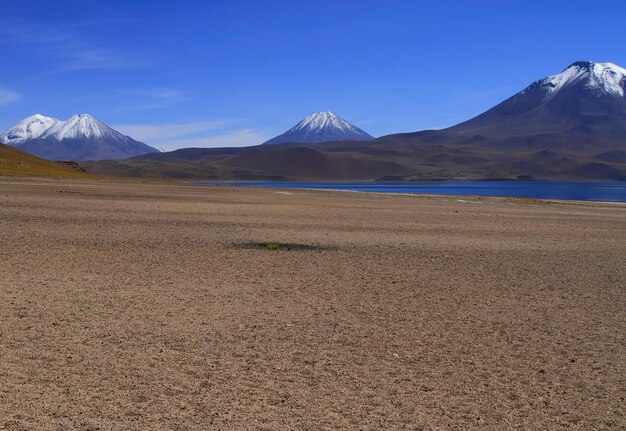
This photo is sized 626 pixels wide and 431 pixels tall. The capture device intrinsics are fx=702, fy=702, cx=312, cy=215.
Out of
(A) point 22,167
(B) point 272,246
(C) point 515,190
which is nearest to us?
(B) point 272,246

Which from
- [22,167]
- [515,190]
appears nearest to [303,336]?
[22,167]

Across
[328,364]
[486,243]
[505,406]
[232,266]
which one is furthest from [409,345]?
[486,243]

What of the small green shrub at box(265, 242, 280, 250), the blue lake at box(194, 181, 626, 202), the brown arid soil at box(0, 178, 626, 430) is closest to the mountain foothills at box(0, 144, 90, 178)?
the blue lake at box(194, 181, 626, 202)

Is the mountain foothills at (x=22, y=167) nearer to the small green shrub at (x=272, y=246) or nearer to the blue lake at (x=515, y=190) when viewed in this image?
the blue lake at (x=515, y=190)

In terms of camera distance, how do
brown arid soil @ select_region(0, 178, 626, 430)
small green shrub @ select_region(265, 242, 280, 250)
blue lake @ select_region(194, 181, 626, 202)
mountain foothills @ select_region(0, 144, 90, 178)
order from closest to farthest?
brown arid soil @ select_region(0, 178, 626, 430)
small green shrub @ select_region(265, 242, 280, 250)
mountain foothills @ select_region(0, 144, 90, 178)
blue lake @ select_region(194, 181, 626, 202)

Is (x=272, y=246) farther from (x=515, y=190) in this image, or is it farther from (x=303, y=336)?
(x=515, y=190)

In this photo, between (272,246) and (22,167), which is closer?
(272,246)

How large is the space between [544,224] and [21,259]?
1943 cm

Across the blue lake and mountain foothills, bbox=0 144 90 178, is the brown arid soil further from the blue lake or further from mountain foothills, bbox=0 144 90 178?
the blue lake

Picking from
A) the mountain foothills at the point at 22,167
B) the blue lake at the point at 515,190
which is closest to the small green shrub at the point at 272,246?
the mountain foothills at the point at 22,167

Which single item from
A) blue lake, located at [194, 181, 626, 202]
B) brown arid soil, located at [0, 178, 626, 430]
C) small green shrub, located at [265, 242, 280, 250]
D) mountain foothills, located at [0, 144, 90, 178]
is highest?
mountain foothills, located at [0, 144, 90, 178]

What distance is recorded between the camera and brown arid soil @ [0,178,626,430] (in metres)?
5.85

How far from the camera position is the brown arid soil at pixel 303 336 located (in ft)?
19.2

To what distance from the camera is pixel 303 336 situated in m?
8.25
